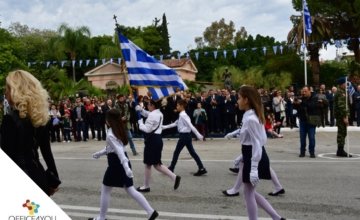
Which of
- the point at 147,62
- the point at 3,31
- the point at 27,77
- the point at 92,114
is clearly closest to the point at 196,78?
the point at 3,31

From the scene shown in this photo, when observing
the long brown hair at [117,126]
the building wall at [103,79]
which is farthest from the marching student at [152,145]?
the building wall at [103,79]

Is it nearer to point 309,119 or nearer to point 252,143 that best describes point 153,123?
point 252,143

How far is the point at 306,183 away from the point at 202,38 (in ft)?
276

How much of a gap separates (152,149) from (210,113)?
11247mm

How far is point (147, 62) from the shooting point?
1170 cm

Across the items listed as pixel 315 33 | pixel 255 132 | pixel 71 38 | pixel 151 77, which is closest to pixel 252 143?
pixel 255 132

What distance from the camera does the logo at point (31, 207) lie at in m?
3.67

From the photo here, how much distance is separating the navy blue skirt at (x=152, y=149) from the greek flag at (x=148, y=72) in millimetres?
2568

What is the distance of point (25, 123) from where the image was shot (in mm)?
4074

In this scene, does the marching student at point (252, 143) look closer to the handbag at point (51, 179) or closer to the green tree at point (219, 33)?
the handbag at point (51, 179)

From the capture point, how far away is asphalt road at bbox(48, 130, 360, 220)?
7.09m

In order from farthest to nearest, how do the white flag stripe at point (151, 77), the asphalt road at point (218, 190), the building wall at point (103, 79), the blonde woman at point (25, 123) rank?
1. the building wall at point (103, 79)
2. the white flag stripe at point (151, 77)
3. the asphalt road at point (218, 190)
4. the blonde woman at point (25, 123)

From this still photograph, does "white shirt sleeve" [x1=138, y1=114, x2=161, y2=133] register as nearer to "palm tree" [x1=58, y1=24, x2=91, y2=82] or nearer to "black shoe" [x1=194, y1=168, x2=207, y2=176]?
"black shoe" [x1=194, y1=168, x2=207, y2=176]

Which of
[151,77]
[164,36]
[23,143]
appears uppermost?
[164,36]
